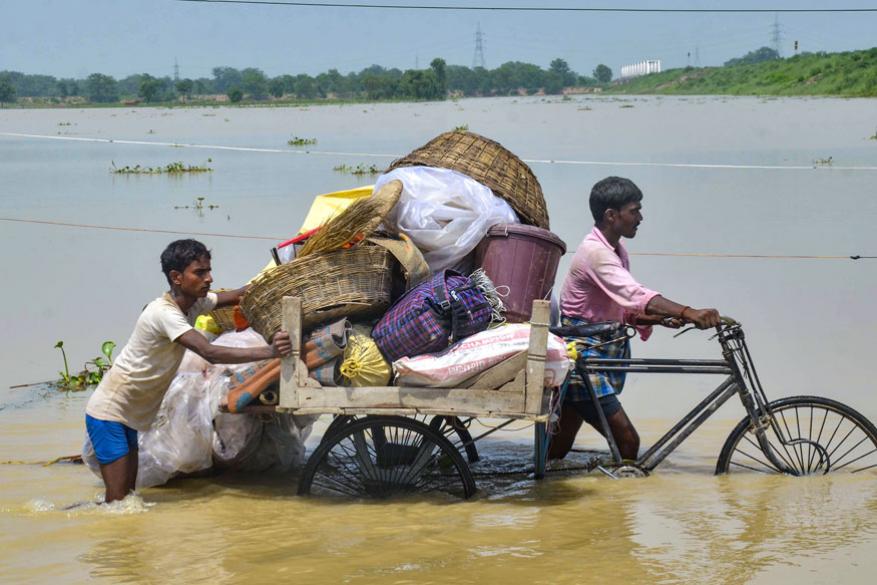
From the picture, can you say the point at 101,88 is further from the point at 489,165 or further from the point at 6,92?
the point at 489,165

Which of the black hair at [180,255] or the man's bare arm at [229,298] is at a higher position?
the black hair at [180,255]

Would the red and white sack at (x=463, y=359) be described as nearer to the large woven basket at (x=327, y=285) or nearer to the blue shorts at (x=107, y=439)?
the large woven basket at (x=327, y=285)

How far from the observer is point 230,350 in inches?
192

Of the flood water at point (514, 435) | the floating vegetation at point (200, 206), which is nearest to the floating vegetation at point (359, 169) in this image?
the flood water at point (514, 435)

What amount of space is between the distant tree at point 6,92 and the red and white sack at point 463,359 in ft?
294

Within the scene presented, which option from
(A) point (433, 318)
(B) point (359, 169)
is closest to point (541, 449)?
(A) point (433, 318)

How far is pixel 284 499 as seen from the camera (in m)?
5.43

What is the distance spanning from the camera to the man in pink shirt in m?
5.32

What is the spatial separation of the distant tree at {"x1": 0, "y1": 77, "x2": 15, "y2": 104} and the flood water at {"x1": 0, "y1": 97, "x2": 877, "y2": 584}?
7125 cm

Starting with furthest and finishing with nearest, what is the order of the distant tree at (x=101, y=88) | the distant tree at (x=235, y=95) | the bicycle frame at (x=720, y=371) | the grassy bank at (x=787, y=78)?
1. the distant tree at (x=101, y=88)
2. the distant tree at (x=235, y=95)
3. the grassy bank at (x=787, y=78)
4. the bicycle frame at (x=720, y=371)

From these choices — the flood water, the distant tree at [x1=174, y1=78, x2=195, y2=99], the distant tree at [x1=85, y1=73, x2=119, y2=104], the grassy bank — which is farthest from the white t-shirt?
the distant tree at [x1=85, y1=73, x2=119, y2=104]

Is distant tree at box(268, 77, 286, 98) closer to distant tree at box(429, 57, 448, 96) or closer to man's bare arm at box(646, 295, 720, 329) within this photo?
distant tree at box(429, 57, 448, 96)

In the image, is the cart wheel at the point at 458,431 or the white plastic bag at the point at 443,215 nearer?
the white plastic bag at the point at 443,215

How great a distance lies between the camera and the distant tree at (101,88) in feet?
357
